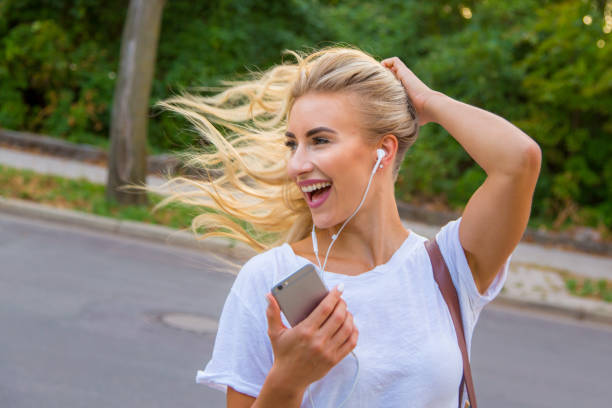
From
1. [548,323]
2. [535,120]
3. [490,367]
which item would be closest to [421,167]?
[535,120]

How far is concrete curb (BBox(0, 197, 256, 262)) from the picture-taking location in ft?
28.3

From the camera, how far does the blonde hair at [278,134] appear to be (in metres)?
1.96

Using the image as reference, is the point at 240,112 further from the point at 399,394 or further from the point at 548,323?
the point at 548,323

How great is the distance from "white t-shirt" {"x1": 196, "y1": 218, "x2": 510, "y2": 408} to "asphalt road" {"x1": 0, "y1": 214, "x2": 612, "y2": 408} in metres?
2.95

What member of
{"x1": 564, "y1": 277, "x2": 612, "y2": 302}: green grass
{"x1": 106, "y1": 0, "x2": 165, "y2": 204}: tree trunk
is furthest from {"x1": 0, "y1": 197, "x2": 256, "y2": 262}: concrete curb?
{"x1": 564, "y1": 277, "x2": 612, "y2": 302}: green grass

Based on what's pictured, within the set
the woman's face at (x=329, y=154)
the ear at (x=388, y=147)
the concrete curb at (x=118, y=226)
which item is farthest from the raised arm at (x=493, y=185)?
the concrete curb at (x=118, y=226)

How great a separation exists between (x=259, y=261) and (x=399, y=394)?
498 millimetres

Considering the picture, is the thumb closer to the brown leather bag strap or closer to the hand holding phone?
the hand holding phone

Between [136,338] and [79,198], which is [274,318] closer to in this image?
[136,338]

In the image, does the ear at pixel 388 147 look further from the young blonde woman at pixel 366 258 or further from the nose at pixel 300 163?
the nose at pixel 300 163

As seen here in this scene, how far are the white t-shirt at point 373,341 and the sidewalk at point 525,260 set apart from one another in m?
4.65

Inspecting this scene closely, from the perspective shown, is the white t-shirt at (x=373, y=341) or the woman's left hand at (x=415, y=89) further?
the woman's left hand at (x=415, y=89)

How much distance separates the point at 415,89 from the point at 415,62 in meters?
12.2

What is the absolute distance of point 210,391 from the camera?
4797mm
